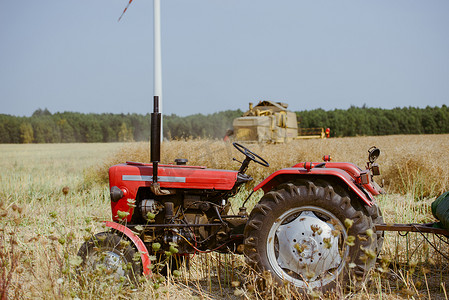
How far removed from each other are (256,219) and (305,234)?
0.36 meters

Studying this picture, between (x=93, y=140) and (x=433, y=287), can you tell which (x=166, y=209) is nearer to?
(x=433, y=287)

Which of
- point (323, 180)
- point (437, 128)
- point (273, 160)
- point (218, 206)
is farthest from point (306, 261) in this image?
point (437, 128)

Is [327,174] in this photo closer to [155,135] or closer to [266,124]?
[155,135]

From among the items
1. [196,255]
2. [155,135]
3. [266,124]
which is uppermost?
[266,124]

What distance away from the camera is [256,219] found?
9.70 feet

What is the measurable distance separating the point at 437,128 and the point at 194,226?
4466 cm

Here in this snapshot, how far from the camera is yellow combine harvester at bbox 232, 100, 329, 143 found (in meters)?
18.5

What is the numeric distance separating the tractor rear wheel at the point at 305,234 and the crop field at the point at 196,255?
0.16 m

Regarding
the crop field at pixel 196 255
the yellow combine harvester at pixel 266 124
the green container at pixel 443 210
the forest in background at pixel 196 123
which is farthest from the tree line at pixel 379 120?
the green container at pixel 443 210

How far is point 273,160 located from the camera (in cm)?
A: 873

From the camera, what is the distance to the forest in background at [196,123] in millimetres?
25578

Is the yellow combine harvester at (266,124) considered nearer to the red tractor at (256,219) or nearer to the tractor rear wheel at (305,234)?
the red tractor at (256,219)

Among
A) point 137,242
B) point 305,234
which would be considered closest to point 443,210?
point 305,234

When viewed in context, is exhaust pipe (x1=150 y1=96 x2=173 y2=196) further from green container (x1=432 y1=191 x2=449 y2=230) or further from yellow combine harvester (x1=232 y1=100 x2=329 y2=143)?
yellow combine harvester (x1=232 y1=100 x2=329 y2=143)
